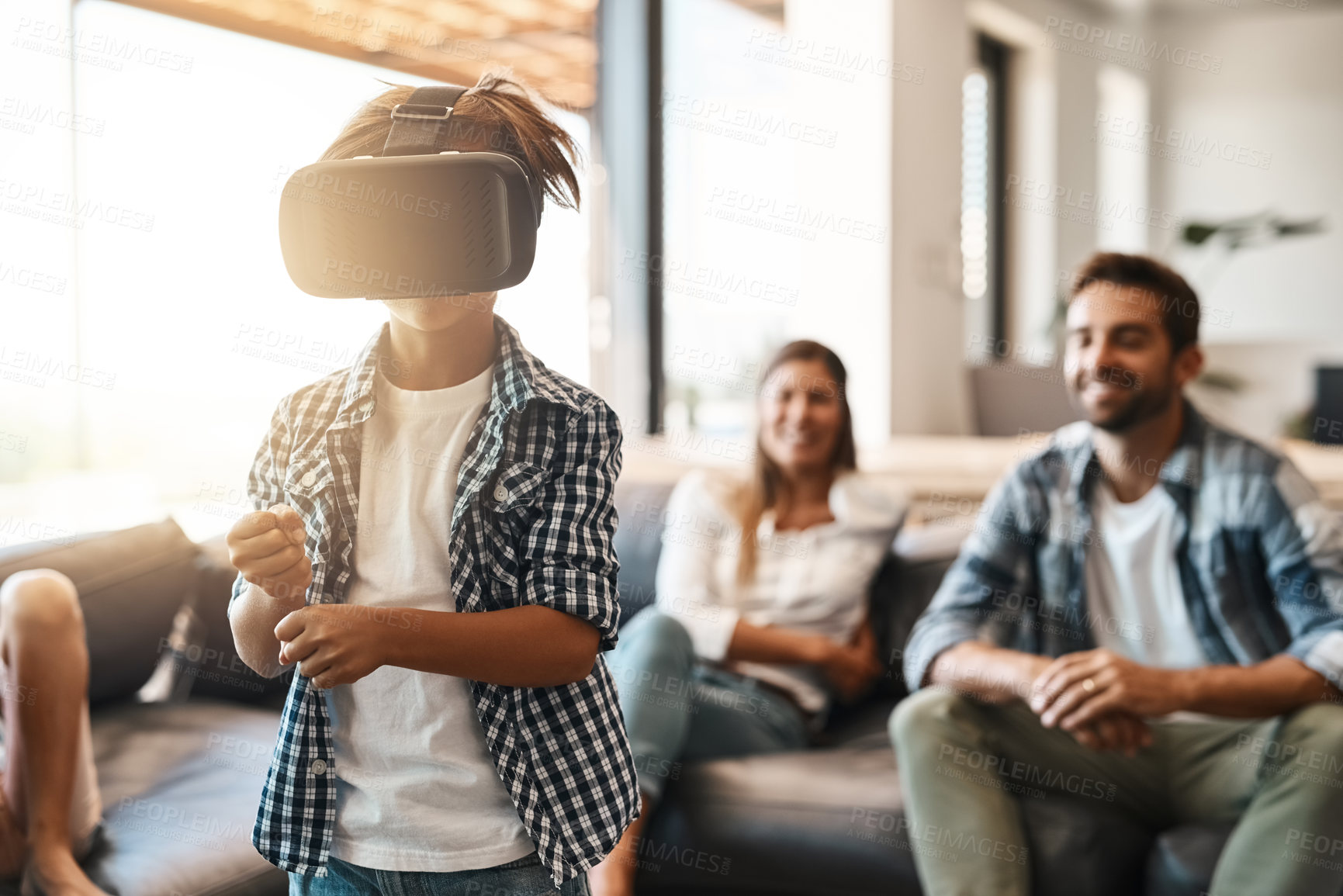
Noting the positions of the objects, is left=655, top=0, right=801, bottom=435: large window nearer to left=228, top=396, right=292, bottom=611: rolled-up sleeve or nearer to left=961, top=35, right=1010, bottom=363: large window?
left=961, top=35, right=1010, bottom=363: large window

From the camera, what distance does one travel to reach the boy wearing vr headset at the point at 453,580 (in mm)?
640

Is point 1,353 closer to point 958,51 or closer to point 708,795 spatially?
point 708,795

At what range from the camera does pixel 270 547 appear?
1.82ft

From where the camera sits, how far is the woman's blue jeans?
5.49 feet

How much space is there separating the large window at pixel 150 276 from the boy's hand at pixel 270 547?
0.34 m

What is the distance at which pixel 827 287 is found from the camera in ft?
11.3

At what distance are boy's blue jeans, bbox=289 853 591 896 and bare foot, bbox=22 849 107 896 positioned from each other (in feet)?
2.31

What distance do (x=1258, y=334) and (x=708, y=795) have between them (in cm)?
446

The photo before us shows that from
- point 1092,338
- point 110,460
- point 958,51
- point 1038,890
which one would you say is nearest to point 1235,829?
point 1038,890
